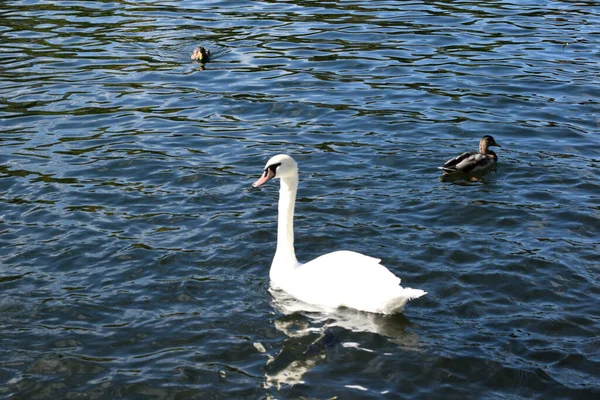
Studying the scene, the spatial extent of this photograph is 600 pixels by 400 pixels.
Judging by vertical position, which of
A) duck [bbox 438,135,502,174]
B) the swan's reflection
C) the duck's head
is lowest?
the swan's reflection

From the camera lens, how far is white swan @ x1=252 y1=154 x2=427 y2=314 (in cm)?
934

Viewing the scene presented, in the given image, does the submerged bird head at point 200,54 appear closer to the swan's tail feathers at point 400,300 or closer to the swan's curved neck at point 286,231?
the swan's curved neck at point 286,231

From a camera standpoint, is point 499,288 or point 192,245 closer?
point 499,288

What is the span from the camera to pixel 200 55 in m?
18.5

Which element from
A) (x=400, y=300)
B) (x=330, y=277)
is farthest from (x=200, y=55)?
(x=400, y=300)

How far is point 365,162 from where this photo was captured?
13.9m

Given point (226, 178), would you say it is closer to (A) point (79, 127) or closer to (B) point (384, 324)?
(A) point (79, 127)

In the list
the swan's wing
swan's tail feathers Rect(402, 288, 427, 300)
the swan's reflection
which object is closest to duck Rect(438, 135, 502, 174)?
the swan's wing

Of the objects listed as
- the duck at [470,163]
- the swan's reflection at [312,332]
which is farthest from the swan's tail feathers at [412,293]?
the duck at [470,163]

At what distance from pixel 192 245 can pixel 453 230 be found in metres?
3.18

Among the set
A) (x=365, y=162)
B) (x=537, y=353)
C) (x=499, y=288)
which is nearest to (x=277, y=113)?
(x=365, y=162)

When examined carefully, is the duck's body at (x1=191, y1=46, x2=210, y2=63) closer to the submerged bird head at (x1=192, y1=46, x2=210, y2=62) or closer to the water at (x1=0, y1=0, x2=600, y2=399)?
the submerged bird head at (x1=192, y1=46, x2=210, y2=62)

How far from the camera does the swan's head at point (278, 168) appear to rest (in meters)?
10.2

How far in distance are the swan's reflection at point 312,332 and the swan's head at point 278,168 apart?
1.27 m
